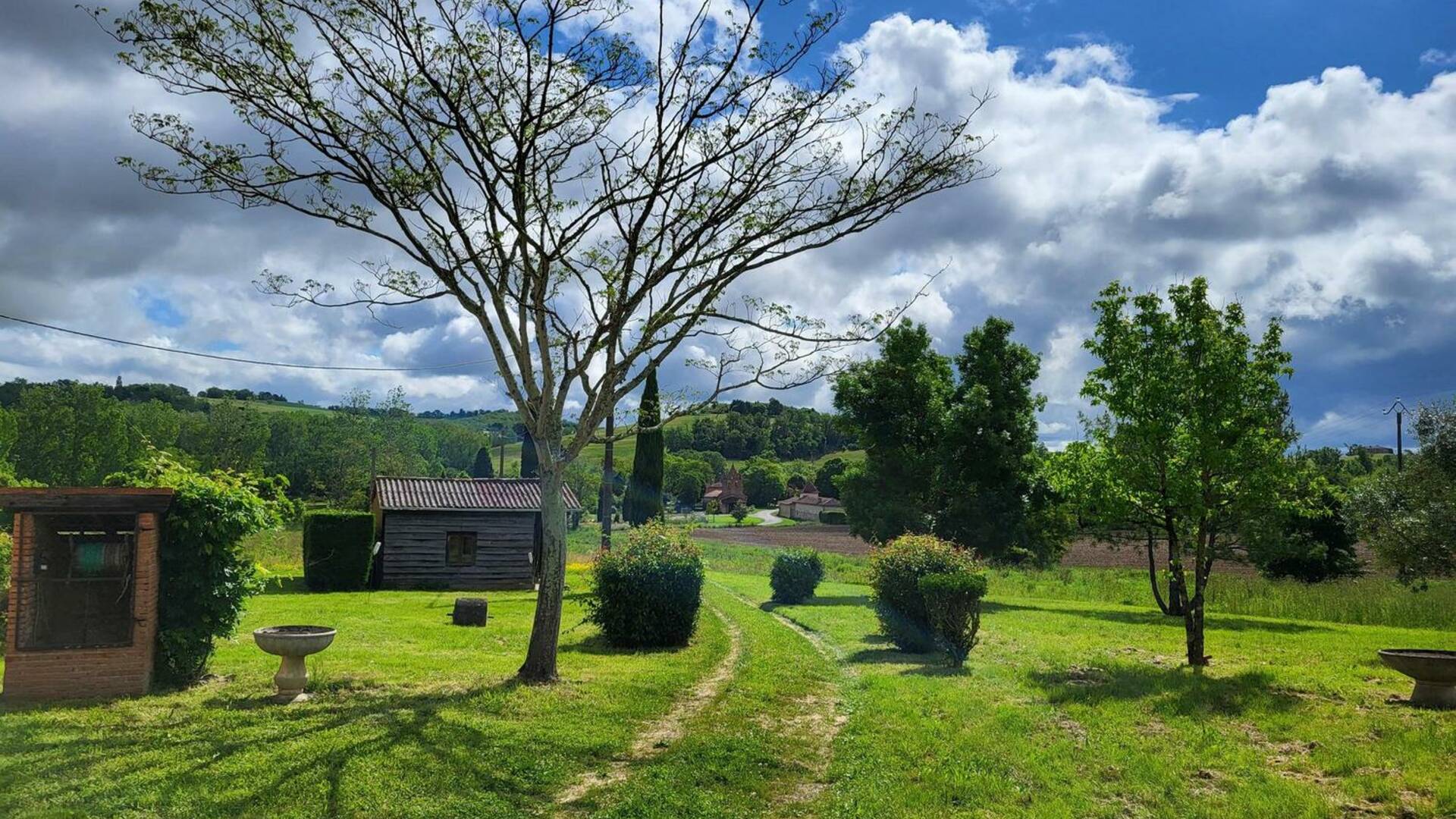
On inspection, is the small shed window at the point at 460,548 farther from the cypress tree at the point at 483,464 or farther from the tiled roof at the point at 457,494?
the cypress tree at the point at 483,464

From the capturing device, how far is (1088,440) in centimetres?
1825

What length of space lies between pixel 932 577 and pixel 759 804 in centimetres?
830

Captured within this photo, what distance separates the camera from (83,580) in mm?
10750

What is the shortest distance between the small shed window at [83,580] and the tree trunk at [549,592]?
4937 millimetres

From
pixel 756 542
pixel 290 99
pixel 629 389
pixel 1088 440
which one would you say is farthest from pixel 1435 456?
pixel 756 542

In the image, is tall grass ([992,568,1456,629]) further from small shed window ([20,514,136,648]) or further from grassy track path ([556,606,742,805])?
small shed window ([20,514,136,648])

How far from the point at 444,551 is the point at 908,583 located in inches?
→ 779

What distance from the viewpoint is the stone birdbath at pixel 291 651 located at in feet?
34.7

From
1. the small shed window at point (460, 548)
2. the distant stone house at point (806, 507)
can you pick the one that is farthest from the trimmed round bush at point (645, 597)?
the distant stone house at point (806, 507)

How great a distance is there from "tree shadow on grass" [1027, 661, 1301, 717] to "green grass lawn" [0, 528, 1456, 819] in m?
0.06

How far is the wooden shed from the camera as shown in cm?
3050

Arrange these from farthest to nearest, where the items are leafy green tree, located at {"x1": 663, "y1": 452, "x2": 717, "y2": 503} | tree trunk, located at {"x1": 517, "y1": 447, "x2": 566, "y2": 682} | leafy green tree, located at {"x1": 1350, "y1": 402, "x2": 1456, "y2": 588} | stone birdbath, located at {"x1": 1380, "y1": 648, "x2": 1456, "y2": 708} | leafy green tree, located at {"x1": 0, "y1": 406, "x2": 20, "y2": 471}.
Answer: leafy green tree, located at {"x1": 663, "y1": 452, "x2": 717, "y2": 503} < leafy green tree, located at {"x1": 0, "y1": 406, "x2": 20, "y2": 471} < leafy green tree, located at {"x1": 1350, "y1": 402, "x2": 1456, "y2": 588} < tree trunk, located at {"x1": 517, "y1": 447, "x2": 566, "y2": 682} < stone birdbath, located at {"x1": 1380, "y1": 648, "x2": 1456, "y2": 708}

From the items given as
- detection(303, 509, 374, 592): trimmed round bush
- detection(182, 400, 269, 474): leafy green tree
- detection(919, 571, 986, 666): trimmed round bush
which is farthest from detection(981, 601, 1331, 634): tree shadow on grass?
detection(182, 400, 269, 474): leafy green tree

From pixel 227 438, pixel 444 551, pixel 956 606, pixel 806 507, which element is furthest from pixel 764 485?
pixel 956 606
